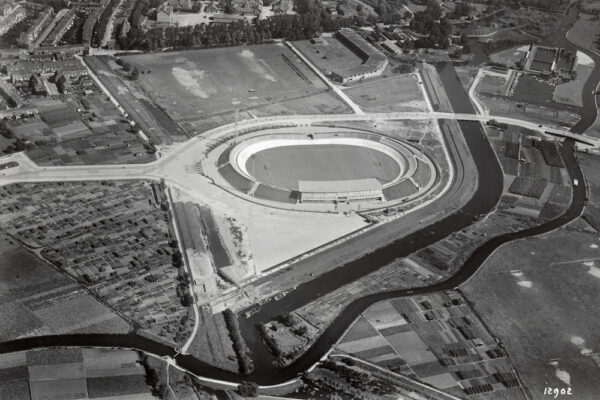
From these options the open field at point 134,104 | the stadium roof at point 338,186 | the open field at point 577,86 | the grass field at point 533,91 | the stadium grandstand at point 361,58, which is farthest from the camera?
the open field at point 577,86

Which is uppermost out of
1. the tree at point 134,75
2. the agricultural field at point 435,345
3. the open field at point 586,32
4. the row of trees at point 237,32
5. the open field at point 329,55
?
the open field at point 586,32

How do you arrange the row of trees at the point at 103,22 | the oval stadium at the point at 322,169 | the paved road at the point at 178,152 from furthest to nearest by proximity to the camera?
the row of trees at the point at 103,22 → the oval stadium at the point at 322,169 → the paved road at the point at 178,152

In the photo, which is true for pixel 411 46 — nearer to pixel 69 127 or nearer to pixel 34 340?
pixel 69 127

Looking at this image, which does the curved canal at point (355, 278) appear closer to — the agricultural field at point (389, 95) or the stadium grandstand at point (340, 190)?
the stadium grandstand at point (340, 190)

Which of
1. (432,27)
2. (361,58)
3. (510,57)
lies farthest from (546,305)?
(432,27)

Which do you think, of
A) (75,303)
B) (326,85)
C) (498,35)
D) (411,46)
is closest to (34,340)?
(75,303)

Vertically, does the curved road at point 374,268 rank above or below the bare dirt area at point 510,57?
below

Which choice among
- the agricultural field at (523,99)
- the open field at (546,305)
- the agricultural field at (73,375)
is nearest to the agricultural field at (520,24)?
the agricultural field at (523,99)

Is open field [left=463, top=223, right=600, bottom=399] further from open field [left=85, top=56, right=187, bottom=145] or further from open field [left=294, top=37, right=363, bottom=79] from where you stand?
open field [left=294, top=37, right=363, bottom=79]
